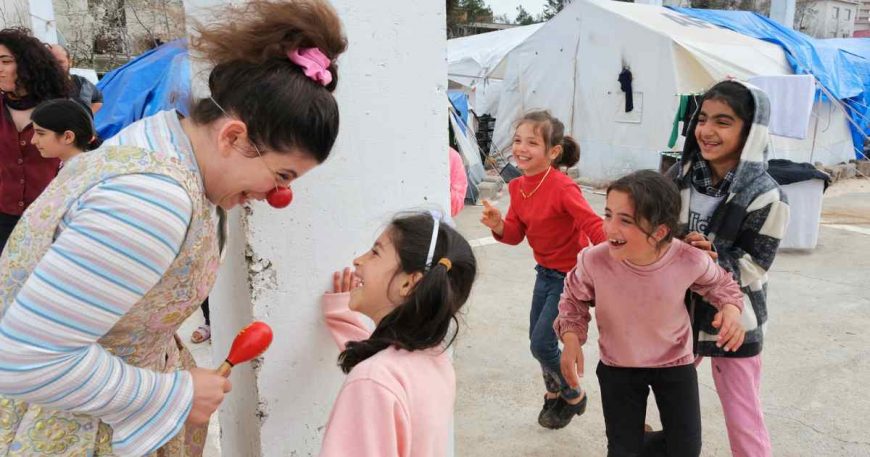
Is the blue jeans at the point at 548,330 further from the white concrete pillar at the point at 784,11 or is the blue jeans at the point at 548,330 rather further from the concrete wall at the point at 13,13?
the white concrete pillar at the point at 784,11

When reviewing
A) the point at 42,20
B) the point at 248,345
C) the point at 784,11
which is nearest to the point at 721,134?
the point at 248,345

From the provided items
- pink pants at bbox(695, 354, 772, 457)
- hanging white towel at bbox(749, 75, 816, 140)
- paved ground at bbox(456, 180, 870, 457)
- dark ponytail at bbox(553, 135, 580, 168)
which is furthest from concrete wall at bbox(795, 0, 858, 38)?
pink pants at bbox(695, 354, 772, 457)

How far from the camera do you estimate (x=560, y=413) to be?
9.91ft

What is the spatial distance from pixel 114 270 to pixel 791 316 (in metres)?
4.76

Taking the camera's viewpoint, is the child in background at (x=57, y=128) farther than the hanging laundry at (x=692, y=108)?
Yes

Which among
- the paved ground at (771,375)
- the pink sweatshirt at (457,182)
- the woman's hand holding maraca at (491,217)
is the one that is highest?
the pink sweatshirt at (457,182)

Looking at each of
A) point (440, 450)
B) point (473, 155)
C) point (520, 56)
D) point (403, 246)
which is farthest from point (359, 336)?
point (520, 56)

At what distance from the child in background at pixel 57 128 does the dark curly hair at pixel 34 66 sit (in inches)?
4.7

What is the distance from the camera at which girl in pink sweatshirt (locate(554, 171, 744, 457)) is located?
2.06m

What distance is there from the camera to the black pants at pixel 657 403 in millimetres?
2176

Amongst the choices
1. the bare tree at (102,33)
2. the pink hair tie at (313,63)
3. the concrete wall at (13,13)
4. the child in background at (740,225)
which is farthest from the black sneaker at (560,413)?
the bare tree at (102,33)

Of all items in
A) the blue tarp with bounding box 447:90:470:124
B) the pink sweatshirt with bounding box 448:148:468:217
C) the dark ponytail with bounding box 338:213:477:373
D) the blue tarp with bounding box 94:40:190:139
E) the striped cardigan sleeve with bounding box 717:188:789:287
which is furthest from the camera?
the blue tarp with bounding box 447:90:470:124

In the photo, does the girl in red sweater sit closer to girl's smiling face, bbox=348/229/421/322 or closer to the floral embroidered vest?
girl's smiling face, bbox=348/229/421/322

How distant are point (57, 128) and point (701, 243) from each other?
301 cm
